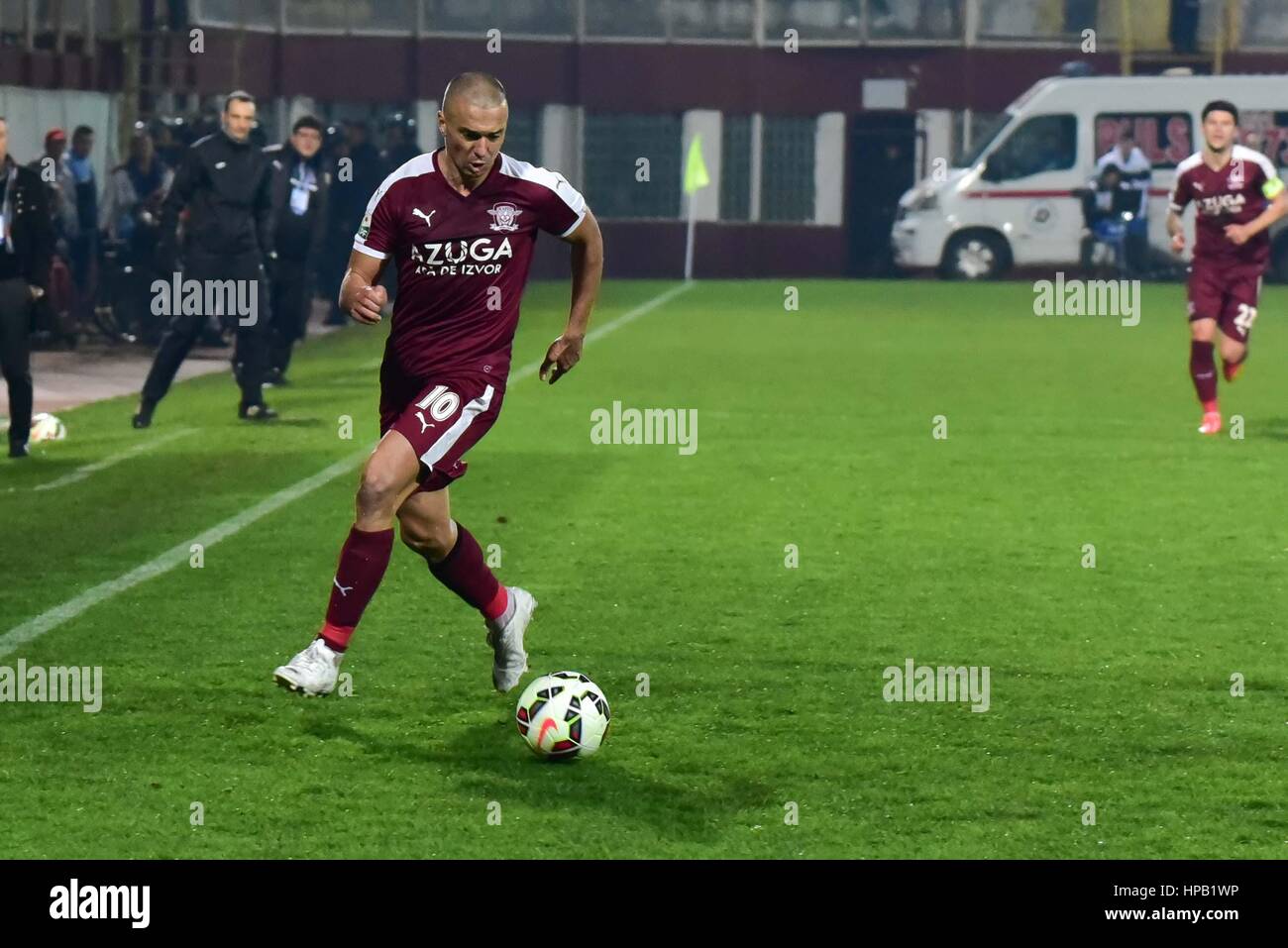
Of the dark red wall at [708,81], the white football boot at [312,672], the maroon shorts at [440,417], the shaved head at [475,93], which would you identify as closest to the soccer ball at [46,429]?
the maroon shorts at [440,417]

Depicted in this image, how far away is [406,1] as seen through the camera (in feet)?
135

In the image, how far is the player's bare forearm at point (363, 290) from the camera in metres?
7.05

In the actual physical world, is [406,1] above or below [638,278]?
above

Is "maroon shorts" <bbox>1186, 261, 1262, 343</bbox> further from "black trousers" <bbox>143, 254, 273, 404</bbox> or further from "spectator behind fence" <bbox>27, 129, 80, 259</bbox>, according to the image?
"spectator behind fence" <bbox>27, 129, 80, 259</bbox>

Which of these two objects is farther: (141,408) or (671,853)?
(141,408)

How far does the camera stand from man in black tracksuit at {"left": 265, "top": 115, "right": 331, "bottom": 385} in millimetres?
18172

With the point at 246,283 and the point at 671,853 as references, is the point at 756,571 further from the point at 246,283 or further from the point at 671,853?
the point at 246,283

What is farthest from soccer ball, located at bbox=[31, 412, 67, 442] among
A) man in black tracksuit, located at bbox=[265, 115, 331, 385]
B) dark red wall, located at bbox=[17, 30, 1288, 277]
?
dark red wall, located at bbox=[17, 30, 1288, 277]

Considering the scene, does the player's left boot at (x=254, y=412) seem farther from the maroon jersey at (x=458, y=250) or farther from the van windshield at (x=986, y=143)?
the van windshield at (x=986, y=143)

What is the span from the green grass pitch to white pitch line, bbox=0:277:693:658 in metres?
0.09

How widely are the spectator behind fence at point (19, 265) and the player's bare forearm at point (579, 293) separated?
6299mm
